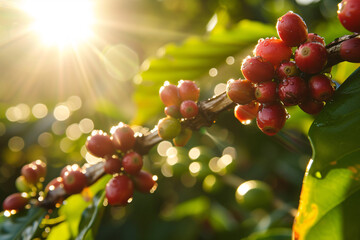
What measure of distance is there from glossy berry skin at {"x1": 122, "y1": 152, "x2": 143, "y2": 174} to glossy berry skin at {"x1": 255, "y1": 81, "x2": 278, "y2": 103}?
0.40 metres

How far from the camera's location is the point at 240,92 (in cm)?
86

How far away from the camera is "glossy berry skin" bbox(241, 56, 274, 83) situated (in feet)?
2.78

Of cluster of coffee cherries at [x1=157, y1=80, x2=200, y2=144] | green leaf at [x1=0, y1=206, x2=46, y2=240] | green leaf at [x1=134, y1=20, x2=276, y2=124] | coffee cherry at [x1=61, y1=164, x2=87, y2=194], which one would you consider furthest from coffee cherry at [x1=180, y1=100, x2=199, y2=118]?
green leaf at [x1=134, y1=20, x2=276, y2=124]

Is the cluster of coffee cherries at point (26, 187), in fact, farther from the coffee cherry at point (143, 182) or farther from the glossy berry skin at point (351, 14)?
the glossy berry skin at point (351, 14)

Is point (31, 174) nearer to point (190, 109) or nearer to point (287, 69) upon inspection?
point (190, 109)

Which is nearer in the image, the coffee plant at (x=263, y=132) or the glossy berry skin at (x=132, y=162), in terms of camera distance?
the coffee plant at (x=263, y=132)

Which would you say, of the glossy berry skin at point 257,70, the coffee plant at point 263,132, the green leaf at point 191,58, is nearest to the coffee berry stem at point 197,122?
the coffee plant at point 263,132

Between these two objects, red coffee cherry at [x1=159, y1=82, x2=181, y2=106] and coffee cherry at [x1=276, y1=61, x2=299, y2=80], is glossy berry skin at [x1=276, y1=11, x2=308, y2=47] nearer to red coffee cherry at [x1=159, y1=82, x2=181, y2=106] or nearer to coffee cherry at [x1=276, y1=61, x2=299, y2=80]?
coffee cherry at [x1=276, y1=61, x2=299, y2=80]

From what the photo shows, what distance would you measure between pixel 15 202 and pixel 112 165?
0.45 meters

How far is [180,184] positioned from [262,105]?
2.36 meters

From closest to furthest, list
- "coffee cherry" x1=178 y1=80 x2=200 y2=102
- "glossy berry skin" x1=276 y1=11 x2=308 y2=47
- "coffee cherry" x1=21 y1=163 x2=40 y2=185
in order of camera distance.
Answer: "glossy berry skin" x1=276 y1=11 x2=308 y2=47 → "coffee cherry" x1=178 y1=80 x2=200 y2=102 → "coffee cherry" x1=21 y1=163 x2=40 y2=185

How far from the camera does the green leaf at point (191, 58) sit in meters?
1.94

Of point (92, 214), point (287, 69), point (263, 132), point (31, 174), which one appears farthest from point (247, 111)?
point (31, 174)

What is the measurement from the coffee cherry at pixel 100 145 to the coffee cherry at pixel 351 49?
706 mm
